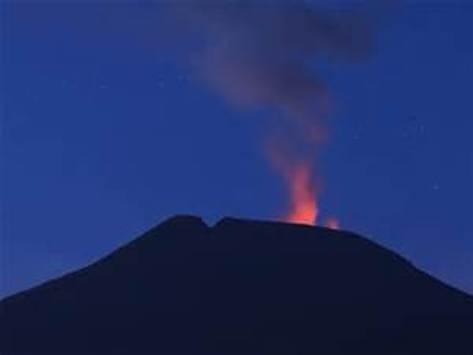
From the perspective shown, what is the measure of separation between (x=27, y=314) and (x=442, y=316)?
193ft

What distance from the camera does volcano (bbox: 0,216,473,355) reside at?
4503 inches

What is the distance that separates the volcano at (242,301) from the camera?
11438 centimetres

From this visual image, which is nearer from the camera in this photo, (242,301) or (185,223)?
(242,301)

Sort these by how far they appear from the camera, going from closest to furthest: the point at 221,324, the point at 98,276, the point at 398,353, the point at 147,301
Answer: the point at 398,353 → the point at 221,324 → the point at 147,301 → the point at 98,276

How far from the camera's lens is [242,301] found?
423 feet

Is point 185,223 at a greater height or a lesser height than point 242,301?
greater

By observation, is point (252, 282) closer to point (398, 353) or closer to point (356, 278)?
point (356, 278)

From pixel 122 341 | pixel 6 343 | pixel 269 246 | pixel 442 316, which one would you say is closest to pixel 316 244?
pixel 269 246

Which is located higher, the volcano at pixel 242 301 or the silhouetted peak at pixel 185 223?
the silhouetted peak at pixel 185 223

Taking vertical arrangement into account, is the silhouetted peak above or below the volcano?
above

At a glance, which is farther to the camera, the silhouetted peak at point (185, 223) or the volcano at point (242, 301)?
the silhouetted peak at point (185, 223)

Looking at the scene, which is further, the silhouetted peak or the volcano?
the silhouetted peak

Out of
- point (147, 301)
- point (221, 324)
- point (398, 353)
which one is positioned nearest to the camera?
point (398, 353)

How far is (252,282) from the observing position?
134 metres
